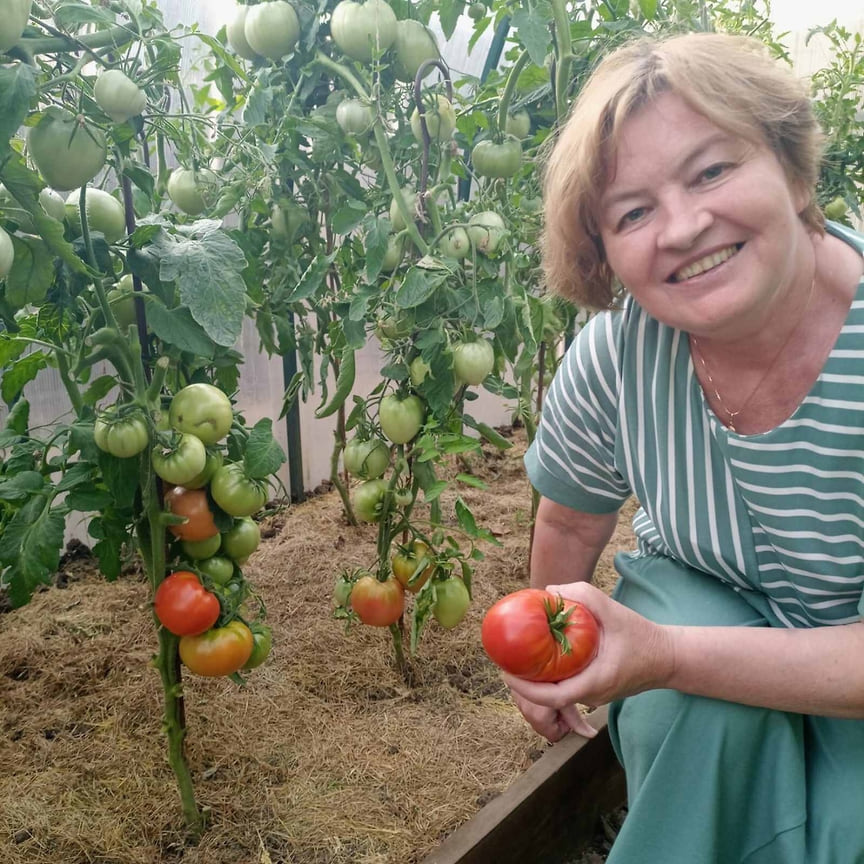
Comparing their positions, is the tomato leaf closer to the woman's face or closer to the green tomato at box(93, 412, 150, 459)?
the green tomato at box(93, 412, 150, 459)

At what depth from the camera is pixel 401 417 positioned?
1.23 metres

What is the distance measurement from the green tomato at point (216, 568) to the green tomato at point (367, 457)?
29 centimetres

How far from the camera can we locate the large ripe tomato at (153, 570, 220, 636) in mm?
1032

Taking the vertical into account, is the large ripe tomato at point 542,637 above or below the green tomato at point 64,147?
below

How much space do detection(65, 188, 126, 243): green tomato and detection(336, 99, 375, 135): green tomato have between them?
1.42 feet

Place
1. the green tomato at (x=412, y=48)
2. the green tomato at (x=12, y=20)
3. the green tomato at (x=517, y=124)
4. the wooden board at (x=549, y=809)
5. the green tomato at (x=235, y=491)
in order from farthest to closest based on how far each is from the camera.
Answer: the green tomato at (x=517, y=124), the green tomato at (x=412, y=48), the wooden board at (x=549, y=809), the green tomato at (x=235, y=491), the green tomato at (x=12, y=20)

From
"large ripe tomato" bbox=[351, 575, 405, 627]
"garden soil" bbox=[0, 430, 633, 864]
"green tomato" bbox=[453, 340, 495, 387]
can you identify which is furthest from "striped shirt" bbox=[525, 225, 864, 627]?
"large ripe tomato" bbox=[351, 575, 405, 627]

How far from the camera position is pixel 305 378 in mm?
1636

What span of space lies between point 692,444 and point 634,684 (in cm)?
31

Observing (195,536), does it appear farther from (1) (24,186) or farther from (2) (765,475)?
(2) (765,475)

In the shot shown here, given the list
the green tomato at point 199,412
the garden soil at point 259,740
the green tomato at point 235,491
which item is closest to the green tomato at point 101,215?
the green tomato at point 199,412

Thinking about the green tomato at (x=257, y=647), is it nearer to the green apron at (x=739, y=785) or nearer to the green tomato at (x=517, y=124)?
the green apron at (x=739, y=785)

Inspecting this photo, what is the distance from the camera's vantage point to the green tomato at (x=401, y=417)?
1234 millimetres

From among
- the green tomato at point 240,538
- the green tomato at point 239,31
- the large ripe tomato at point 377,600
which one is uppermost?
the green tomato at point 239,31
